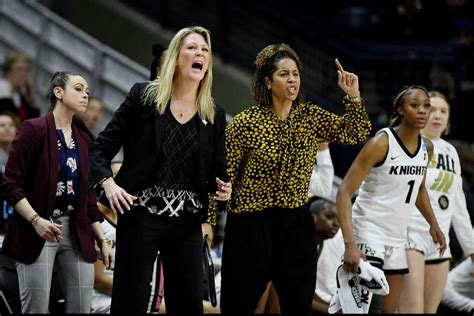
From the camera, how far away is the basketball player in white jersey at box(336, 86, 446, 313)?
21.3 feet

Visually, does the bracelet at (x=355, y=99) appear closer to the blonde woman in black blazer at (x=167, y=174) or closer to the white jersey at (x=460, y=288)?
the blonde woman in black blazer at (x=167, y=174)

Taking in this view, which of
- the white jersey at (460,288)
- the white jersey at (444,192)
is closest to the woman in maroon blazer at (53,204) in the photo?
the white jersey at (444,192)

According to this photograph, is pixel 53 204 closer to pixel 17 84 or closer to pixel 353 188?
pixel 353 188

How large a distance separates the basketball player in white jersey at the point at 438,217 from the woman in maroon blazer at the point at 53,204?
7.69ft

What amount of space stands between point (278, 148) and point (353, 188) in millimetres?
700

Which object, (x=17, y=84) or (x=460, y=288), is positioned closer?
(x=460, y=288)

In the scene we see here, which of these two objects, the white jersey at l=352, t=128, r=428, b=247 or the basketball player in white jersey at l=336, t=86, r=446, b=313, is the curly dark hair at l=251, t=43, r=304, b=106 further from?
the white jersey at l=352, t=128, r=428, b=247

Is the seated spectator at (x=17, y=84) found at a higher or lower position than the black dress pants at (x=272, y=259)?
higher

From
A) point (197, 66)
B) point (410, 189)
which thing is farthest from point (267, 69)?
point (410, 189)

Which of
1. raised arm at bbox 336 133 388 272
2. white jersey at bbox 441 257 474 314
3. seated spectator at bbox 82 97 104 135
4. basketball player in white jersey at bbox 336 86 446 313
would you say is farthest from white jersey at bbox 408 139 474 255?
seated spectator at bbox 82 97 104 135

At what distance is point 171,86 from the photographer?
18.1 feet

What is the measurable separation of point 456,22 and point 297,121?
24.2 ft

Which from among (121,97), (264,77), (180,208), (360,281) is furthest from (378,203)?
(121,97)

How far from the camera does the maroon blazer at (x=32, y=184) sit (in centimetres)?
579
